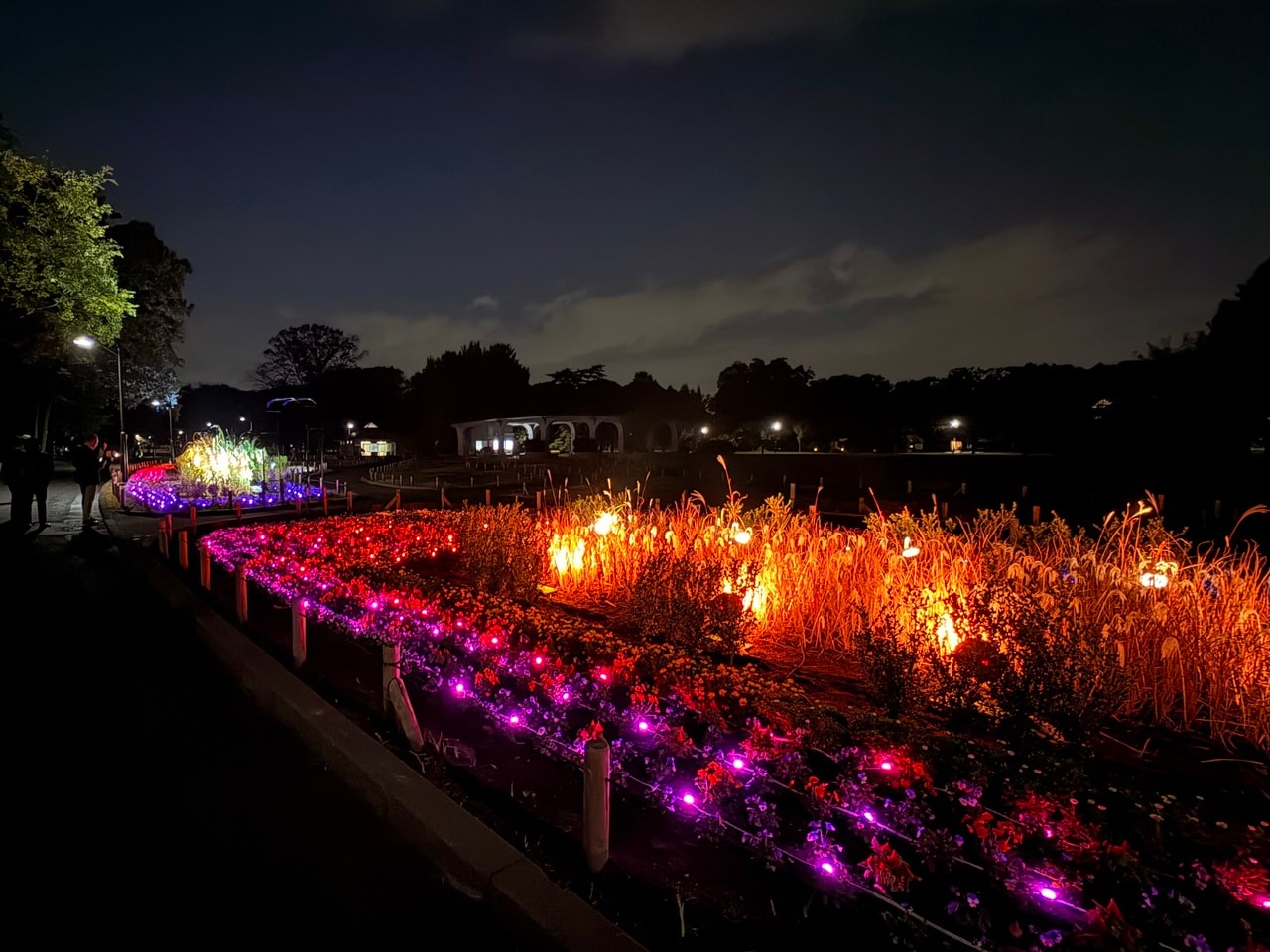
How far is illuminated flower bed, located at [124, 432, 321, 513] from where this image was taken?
62.6ft

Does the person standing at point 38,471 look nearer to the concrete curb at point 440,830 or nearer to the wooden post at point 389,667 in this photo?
the concrete curb at point 440,830

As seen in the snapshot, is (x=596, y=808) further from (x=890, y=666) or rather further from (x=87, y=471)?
(x=87, y=471)

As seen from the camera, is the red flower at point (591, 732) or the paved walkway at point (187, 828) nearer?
the paved walkway at point (187, 828)

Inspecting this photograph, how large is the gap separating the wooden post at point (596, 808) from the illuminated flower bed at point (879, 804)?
523 millimetres

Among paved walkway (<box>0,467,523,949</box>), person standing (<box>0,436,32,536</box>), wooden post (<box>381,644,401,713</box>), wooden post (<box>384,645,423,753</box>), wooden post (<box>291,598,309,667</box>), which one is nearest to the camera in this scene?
paved walkway (<box>0,467,523,949</box>)

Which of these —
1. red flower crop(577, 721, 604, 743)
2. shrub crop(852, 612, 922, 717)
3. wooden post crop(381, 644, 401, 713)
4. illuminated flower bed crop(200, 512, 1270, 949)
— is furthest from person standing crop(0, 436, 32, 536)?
shrub crop(852, 612, 922, 717)

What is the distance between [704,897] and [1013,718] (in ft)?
7.45

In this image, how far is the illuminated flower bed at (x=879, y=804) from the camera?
2.66 metres

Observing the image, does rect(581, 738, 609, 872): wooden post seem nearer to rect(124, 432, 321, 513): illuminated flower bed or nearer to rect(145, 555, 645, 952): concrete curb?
rect(145, 555, 645, 952): concrete curb

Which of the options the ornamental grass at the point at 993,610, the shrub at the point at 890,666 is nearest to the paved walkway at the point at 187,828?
the shrub at the point at 890,666

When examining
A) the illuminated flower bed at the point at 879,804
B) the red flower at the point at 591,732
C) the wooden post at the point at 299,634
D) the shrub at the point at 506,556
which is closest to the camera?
the illuminated flower bed at the point at 879,804

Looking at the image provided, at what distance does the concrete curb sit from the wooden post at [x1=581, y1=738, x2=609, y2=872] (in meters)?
0.23

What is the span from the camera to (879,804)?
10.5 ft

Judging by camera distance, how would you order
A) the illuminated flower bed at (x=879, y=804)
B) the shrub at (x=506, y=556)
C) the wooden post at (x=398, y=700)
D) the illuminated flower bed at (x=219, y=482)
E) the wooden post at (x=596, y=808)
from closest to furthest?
the illuminated flower bed at (x=879, y=804)
the wooden post at (x=596, y=808)
the wooden post at (x=398, y=700)
the shrub at (x=506, y=556)
the illuminated flower bed at (x=219, y=482)
